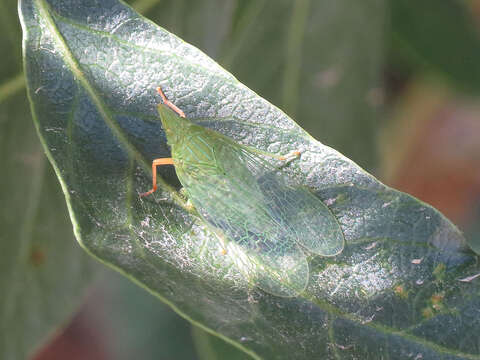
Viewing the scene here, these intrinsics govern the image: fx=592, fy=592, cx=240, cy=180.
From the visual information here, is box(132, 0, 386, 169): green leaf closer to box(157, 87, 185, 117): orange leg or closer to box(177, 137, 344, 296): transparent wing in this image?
box(177, 137, 344, 296): transparent wing

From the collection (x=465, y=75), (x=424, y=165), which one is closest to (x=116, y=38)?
(x=465, y=75)

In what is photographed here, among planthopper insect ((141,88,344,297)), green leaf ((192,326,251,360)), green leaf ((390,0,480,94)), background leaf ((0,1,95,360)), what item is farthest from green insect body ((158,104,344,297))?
green leaf ((390,0,480,94))

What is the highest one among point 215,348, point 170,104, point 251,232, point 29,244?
point 170,104

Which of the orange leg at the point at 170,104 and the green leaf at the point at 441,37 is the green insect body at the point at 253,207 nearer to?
the orange leg at the point at 170,104

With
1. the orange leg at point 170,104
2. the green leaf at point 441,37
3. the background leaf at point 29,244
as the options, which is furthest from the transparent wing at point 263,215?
the green leaf at point 441,37

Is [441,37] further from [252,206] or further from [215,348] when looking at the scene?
[215,348]

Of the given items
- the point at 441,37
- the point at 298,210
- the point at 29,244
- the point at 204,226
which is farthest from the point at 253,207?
the point at 441,37

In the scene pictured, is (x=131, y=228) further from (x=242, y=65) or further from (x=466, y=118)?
(x=466, y=118)
